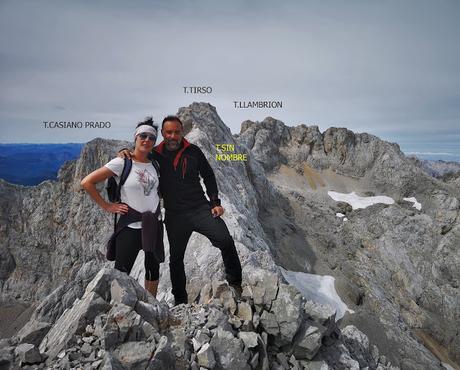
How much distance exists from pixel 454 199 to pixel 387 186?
857 inches

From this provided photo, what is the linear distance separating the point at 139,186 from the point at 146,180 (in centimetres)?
22

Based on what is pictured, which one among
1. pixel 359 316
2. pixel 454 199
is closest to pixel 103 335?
pixel 359 316

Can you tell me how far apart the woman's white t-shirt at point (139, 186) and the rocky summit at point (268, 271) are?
5.27 feet

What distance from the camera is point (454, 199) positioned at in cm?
7119

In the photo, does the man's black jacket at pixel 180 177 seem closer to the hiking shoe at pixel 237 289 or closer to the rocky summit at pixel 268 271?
the rocky summit at pixel 268 271

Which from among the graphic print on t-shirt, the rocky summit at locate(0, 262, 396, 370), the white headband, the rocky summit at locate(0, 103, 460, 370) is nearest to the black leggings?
the rocky summit at locate(0, 262, 396, 370)

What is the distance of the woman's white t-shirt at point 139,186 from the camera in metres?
7.17

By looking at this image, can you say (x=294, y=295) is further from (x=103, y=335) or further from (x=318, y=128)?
(x=318, y=128)

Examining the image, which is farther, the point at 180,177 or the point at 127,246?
the point at 180,177

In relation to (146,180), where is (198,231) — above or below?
below

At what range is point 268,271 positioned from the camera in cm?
963

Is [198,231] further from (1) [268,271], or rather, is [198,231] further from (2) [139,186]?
(1) [268,271]

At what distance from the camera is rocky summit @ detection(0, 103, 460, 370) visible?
6348mm

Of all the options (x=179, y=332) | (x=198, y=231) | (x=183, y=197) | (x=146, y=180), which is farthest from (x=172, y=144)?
(x=179, y=332)
